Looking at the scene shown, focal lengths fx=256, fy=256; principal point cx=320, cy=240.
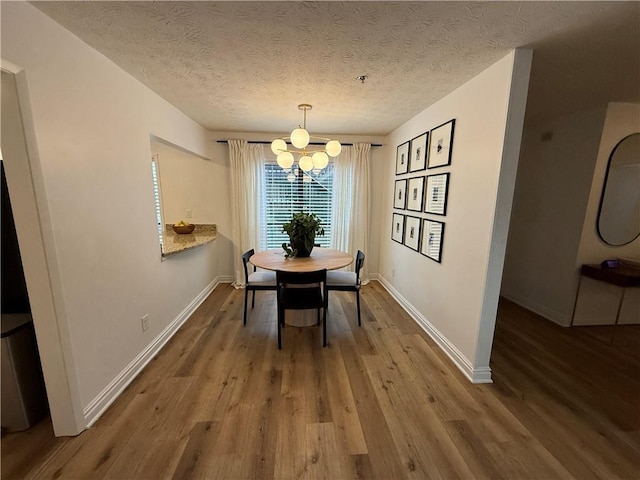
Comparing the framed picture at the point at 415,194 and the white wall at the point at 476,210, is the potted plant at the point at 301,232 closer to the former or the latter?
the framed picture at the point at 415,194

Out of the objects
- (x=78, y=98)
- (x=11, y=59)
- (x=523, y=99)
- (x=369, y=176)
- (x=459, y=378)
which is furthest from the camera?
(x=369, y=176)

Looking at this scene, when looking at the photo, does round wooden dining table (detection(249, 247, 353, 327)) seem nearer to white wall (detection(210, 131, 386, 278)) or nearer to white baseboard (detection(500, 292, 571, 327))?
white wall (detection(210, 131, 386, 278))

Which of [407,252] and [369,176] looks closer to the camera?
[407,252]

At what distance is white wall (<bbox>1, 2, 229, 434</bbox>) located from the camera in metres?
1.30

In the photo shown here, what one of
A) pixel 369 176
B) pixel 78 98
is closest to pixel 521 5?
pixel 78 98

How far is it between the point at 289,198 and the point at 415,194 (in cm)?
199

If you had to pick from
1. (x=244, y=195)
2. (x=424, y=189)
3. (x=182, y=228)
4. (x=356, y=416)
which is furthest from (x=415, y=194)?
(x=182, y=228)

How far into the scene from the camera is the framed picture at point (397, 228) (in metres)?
3.43

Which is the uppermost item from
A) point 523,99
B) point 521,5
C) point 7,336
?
point 521,5

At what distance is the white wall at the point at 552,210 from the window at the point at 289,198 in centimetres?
267

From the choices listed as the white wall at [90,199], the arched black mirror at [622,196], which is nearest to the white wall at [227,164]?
the white wall at [90,199]

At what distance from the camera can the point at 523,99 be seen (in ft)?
5.53

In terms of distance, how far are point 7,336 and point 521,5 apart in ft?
10.5

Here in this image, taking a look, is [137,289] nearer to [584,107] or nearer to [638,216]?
[584,107]
